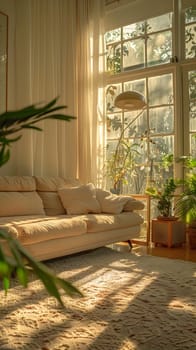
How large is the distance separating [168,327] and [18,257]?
153cm

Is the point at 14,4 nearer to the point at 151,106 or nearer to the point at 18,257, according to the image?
the point at 151,106

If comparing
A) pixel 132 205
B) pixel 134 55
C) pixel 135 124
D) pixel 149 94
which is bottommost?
pixel 132 205

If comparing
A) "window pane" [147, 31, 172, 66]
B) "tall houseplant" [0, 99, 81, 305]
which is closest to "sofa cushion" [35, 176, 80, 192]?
"window pane" [147, 31, 172, 66]

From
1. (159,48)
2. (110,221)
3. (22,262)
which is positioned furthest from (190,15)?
(22,262)

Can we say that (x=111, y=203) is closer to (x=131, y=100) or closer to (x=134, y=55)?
(x=131, y=100)

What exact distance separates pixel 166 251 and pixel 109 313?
Result: 6.31 ft

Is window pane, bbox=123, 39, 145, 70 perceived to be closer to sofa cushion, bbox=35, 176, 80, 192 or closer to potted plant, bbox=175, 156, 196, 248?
potted plant, bbox=175, 156, 196, 248

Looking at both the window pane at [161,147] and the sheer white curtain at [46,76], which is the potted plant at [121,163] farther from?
the sheer white curtain at [46,76]

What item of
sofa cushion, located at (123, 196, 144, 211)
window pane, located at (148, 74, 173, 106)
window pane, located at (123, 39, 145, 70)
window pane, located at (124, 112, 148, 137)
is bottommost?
sofa cushion, located at (123, 196, 144, 211)

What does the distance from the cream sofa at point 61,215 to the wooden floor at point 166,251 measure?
191mm

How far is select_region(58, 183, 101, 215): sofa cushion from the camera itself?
3.61 m

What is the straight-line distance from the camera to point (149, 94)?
467 centimetres

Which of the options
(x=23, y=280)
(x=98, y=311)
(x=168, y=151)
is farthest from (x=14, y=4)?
(x=23, y=280)

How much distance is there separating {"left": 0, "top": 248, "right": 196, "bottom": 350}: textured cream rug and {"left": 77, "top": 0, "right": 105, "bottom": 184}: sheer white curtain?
2.09 meters
